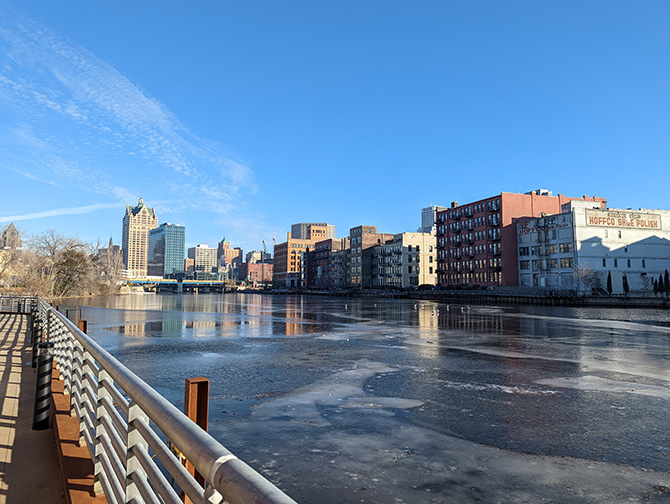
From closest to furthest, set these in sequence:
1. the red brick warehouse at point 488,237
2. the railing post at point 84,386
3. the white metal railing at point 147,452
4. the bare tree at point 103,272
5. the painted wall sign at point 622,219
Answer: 1. the white metal railing at point 147,452
2. the railing post at point 84,386
3. the painted wall sign at point 622,219
4. the red brick warehouse at point 488,237
5. the bare tree at point 103,272

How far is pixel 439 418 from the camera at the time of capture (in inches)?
362

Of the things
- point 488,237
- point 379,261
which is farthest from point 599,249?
point 379,261

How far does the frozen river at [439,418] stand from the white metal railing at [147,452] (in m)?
2.66

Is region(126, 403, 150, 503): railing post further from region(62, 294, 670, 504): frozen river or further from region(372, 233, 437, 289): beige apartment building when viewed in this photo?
region(372, 233, 437, 289): beige apartment building

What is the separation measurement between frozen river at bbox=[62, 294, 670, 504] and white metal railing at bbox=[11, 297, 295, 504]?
2.66 meters

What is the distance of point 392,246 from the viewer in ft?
455

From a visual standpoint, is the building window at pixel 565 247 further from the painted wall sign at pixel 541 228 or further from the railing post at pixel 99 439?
the railing post at pixel 99 439

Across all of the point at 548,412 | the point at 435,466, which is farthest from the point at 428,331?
the point at 435,466

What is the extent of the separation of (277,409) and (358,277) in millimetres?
143529

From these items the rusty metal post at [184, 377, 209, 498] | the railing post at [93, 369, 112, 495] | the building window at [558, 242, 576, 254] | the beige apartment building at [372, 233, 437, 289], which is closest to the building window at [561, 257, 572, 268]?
the building window at [558, 242, 576, 254]

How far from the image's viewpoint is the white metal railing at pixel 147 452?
5.41 ft

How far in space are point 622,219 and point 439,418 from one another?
88032 mm

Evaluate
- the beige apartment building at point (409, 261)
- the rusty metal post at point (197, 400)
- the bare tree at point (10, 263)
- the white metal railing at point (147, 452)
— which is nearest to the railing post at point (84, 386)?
the white metal railing at point (147, 452)

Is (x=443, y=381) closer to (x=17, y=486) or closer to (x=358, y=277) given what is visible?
(x=17, y=486)
